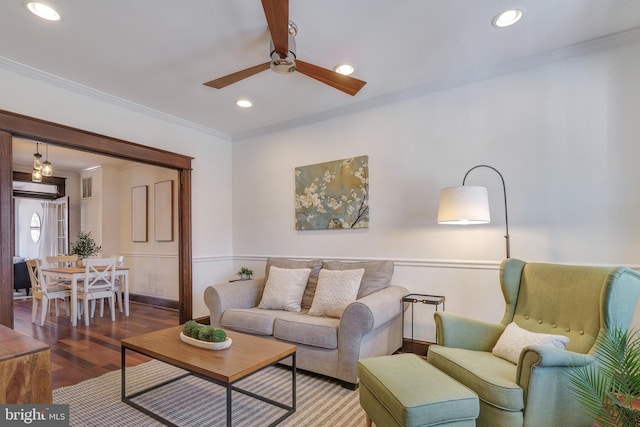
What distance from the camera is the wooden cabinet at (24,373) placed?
1.40 m

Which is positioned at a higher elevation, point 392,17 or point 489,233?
point 392,17

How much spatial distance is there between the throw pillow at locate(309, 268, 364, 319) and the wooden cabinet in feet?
6.15

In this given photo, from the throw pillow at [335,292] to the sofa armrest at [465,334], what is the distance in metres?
0.87

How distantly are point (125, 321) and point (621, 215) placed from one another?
17.9 feet

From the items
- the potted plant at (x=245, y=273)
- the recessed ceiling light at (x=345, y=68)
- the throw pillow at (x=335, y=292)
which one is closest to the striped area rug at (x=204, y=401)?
the throw pillow at (x=335, y=292)

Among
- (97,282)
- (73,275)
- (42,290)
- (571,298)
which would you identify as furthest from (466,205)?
(42,290)

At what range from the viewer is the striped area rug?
2.05 m

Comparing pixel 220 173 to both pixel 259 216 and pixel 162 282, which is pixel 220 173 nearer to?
pixel 259 216

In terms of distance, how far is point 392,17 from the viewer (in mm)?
2145

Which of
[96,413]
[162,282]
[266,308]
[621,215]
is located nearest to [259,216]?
[266,308]

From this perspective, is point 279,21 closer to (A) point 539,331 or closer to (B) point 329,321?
(B) point 329,321

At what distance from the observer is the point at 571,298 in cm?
196

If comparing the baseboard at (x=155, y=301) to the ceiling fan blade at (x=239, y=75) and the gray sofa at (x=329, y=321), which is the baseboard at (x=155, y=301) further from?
the ceiling fan blade at (x=239, y=75)

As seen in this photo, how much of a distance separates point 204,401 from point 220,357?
622mm
